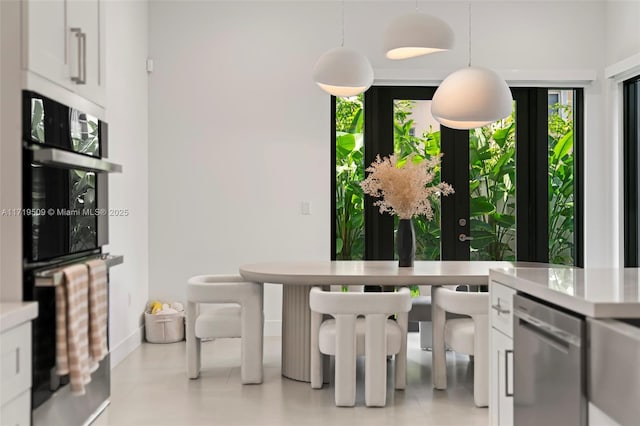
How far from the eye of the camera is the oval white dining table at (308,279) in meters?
3.57

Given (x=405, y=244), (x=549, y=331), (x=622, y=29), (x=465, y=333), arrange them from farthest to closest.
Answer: (x=622, y=29) → (x=405, y=244) → (x=465, y=333) → (x=549, y=331)

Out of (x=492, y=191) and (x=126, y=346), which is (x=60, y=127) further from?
(x=492, y=191)

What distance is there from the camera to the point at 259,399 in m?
3.48

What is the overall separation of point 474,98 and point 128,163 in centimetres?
264

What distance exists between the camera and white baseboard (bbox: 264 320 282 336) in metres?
5.42

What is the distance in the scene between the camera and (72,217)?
7.18ft

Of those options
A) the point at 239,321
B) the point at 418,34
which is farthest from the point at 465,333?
the point at 418,34

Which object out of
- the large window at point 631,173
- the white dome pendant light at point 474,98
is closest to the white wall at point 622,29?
the large window at point 631,173

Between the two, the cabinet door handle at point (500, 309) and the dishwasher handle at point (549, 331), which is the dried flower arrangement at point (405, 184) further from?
the dishwasher handle at point (549, 331)

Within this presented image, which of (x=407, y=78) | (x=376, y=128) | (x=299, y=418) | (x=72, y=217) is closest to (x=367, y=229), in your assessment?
(x=376, y=128)

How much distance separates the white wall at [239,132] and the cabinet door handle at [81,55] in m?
3.18

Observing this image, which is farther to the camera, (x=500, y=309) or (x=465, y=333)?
(x=465, y=333)

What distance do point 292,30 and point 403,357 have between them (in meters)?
3.11

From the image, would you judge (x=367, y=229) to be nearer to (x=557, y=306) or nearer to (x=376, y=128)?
(x=376, y=128)
